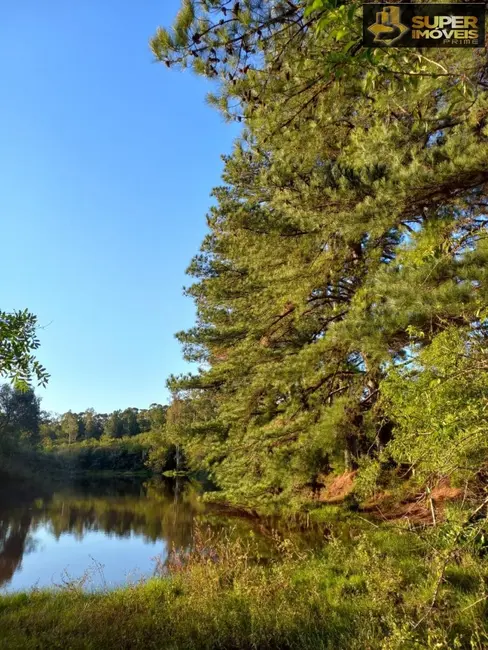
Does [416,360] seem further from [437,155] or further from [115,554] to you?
[115,554]

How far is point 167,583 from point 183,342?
901 cm

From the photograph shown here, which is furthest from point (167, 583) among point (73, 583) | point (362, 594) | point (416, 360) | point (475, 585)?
point (416, 360)

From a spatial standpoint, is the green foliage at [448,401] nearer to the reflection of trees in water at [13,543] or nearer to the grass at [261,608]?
the grass at [261,608]

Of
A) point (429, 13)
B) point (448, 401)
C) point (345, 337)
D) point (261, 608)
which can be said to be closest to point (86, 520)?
point (261, 608)

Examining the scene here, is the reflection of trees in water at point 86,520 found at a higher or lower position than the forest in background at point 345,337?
lower

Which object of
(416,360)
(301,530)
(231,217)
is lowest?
(301,530)

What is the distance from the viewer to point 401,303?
5547 millimetres

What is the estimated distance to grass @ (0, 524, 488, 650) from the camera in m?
4.13

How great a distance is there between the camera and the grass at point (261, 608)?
4.13 meters

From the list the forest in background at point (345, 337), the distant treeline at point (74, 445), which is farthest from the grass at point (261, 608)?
the distant treeline at point (74, 445)

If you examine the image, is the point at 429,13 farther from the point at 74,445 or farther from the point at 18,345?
the point at 74,445

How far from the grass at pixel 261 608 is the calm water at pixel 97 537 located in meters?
1.51

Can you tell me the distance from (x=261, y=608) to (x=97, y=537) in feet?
38.8

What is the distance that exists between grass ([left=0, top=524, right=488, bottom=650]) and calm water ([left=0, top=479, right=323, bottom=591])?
1.51 metres
